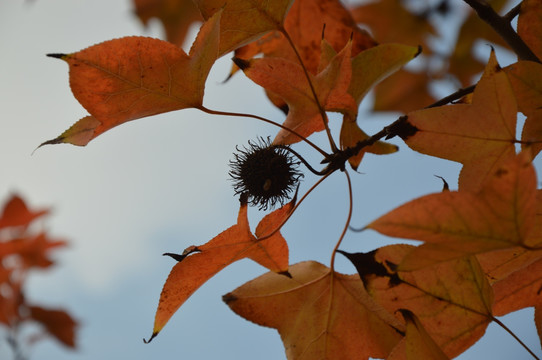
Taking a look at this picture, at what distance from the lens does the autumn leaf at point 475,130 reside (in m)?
0.59

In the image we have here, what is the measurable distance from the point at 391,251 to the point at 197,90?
1.15ft

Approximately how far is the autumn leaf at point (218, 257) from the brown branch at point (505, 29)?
1.25ft

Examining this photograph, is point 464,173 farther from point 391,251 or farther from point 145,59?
point 145,59

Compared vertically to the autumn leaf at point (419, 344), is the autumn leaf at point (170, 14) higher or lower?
higher

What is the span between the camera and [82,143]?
68 centimetres

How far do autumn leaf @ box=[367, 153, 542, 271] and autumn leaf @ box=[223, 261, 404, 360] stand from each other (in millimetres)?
229

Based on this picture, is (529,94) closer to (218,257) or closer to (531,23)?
(531,23)

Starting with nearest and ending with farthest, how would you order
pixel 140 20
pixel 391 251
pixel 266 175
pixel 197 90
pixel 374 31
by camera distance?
pixel 391 251 < pixel 197 90 < pixel 266 175 < pixel 140 20 < pixel 374 31

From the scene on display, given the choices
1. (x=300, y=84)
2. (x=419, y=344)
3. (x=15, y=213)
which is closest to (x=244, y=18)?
(x=300, y=84)

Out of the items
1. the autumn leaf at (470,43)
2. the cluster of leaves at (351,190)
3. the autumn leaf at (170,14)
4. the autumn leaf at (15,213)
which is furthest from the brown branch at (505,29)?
the autumn leaf at (15,213)

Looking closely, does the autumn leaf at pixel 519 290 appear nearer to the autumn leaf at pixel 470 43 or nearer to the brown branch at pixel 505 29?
the brown branch at pixel 505 29

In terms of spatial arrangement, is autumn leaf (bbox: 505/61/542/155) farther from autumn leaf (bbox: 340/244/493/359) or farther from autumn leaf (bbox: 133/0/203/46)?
autumn leaf (bbox: 133/0/203/46)

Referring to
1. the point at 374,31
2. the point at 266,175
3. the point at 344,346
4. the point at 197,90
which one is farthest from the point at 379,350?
the point at 374,31

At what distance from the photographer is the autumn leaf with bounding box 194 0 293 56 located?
71 cm
